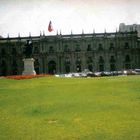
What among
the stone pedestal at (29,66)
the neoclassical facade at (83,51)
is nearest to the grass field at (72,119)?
the stone pedestal at (29,66)

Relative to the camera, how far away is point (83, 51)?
91.1 metres

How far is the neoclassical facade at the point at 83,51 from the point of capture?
9075cm

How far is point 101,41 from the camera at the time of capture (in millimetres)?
90812

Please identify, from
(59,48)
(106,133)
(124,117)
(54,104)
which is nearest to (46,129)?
(106,133)

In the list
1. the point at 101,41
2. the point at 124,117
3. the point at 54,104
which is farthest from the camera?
the point at 101,41

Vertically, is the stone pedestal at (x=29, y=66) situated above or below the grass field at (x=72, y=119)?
above

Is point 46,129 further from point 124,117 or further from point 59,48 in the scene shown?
point 59,48

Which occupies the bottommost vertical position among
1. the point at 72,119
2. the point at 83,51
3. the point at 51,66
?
the point at 72,119

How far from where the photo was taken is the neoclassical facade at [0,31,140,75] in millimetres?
90750

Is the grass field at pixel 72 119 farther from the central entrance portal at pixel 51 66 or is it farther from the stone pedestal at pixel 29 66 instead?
the central entrance portal at pixel 51 66

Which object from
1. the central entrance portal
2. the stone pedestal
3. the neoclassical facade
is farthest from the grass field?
the central entrance portal

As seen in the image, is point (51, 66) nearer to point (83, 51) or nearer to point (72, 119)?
point (83, 51)

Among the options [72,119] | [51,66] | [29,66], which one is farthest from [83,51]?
[72,119]

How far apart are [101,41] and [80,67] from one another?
23.6 ft
